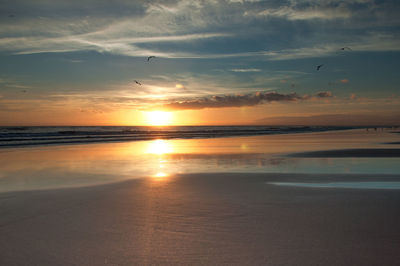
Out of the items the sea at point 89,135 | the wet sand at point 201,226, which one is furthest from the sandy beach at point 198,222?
the sea at point 89,135

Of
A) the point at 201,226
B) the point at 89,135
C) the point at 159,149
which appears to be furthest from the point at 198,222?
the point at 89,135

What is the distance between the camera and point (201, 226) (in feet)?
24.6

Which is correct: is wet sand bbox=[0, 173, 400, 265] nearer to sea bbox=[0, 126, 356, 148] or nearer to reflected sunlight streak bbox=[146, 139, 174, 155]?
reflected sunlight streak bbox=[146, 139, 174, 155]

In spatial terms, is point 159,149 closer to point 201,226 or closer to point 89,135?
point 201,226

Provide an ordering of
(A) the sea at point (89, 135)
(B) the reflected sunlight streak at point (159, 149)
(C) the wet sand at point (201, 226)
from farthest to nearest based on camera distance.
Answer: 1. (A) the sea at point (89, 135)
2. (B) the reflected sunlight streak at point (159, 149)
3. (C) the wet sand at point (201, 226)

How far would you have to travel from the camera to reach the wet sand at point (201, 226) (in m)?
5.86

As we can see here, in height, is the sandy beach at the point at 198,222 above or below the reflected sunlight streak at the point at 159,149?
below

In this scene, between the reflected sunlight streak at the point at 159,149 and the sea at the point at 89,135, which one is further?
the sea at the point at 89,135

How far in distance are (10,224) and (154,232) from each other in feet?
11.6

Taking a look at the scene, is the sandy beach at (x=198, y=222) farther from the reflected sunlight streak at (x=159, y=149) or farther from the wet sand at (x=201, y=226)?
the reflected sunlight streak at (x=159, y=149)

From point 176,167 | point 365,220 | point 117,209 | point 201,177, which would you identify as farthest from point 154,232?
point 176,167

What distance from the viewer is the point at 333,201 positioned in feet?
31.9

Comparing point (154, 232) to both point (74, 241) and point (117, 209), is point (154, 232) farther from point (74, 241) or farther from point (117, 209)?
point (117, 209)

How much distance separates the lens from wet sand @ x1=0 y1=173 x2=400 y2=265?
5855 mm
